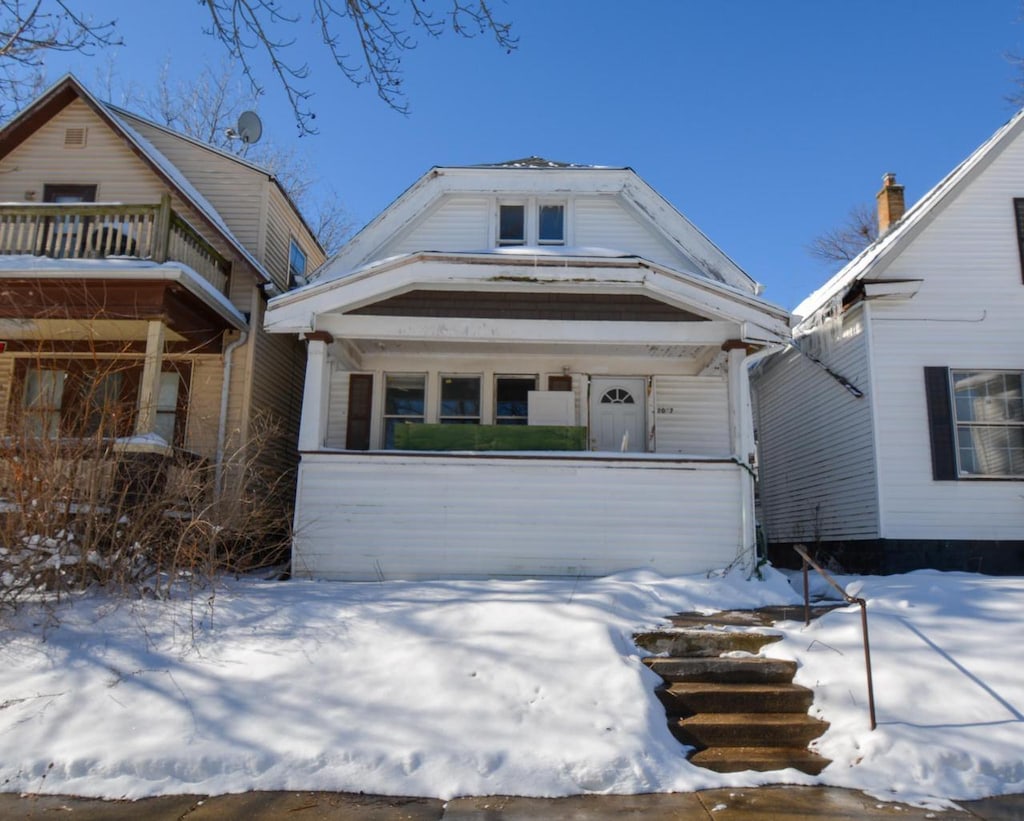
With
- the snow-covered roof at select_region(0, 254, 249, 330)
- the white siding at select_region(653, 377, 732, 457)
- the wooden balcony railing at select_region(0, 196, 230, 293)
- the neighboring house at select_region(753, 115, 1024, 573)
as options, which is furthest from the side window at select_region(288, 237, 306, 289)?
the neighboring house at select_region(753, 115, 1024, 573)

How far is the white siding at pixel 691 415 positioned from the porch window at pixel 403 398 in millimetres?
3794

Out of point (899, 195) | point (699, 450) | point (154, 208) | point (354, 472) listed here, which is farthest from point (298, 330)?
point (899, 195)

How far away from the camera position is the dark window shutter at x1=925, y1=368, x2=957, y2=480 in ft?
33.3

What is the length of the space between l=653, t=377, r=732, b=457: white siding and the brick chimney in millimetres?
4885

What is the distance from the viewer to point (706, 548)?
29.2 feet

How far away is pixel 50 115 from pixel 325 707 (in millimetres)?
11431

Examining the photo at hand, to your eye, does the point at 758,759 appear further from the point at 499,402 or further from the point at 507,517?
the point at 499,402

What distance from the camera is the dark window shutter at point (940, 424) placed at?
399 inches

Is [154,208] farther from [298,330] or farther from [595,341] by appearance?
[595,341]

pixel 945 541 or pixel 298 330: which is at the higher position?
pixel 298 330

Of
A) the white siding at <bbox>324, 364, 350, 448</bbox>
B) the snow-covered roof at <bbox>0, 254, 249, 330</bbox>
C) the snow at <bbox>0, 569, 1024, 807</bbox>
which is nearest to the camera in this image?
the snow at <bbox>0, 569, 1024, 807</bbox>

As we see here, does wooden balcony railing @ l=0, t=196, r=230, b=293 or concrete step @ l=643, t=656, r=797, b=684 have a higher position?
wooden balcony railing @ l=0, t=196, r=230, b=293

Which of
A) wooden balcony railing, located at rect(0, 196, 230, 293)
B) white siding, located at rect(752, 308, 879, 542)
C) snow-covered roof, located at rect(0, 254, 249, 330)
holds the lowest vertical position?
white siding, located at rect(752, 308, 879, 542)

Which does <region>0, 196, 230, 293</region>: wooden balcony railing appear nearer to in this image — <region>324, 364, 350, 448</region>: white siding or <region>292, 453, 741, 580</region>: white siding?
<region>324, 364, 350, 448</region>: white siding
